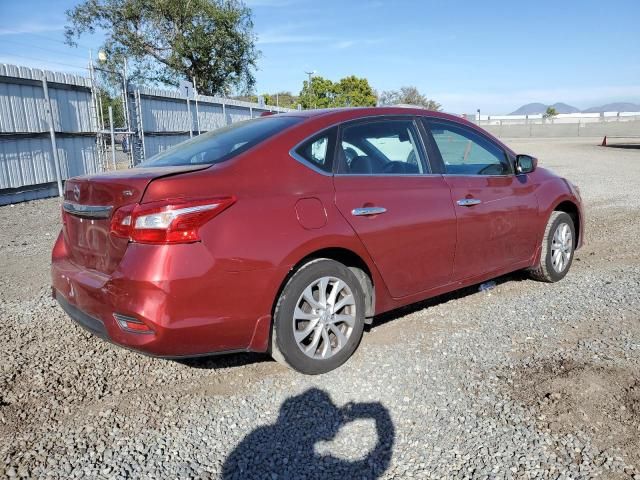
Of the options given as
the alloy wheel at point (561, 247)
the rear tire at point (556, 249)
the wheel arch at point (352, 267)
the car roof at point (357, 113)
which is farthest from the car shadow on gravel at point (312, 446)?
the alloy wheel at point (561, 247)

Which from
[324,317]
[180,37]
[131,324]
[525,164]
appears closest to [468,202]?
[525,164]

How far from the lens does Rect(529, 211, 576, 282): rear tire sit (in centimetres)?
509

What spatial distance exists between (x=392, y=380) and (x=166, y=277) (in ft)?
4.98

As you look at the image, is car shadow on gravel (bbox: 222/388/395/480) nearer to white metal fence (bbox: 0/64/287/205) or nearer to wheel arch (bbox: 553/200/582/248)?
wheel arch (bbox: 553/200/582/248)

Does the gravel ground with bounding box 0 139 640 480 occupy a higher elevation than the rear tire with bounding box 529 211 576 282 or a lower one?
lower

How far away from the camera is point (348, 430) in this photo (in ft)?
9.09

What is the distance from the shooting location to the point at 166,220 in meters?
2.78

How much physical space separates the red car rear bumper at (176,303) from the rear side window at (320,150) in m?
0.78

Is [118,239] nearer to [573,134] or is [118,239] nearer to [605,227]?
[605,227]

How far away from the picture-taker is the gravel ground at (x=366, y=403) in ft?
8.21

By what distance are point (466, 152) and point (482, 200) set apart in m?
0.47

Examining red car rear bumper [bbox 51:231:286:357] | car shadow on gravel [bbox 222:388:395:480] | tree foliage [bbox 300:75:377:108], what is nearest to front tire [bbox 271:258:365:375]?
red car rear bumper [bbox 51:231:286:357]

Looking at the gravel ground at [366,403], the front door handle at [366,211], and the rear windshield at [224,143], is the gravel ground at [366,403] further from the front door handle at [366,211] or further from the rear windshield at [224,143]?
the rear windshield at [224,143]

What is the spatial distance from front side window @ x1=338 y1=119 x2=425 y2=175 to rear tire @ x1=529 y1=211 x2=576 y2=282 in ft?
6.12
